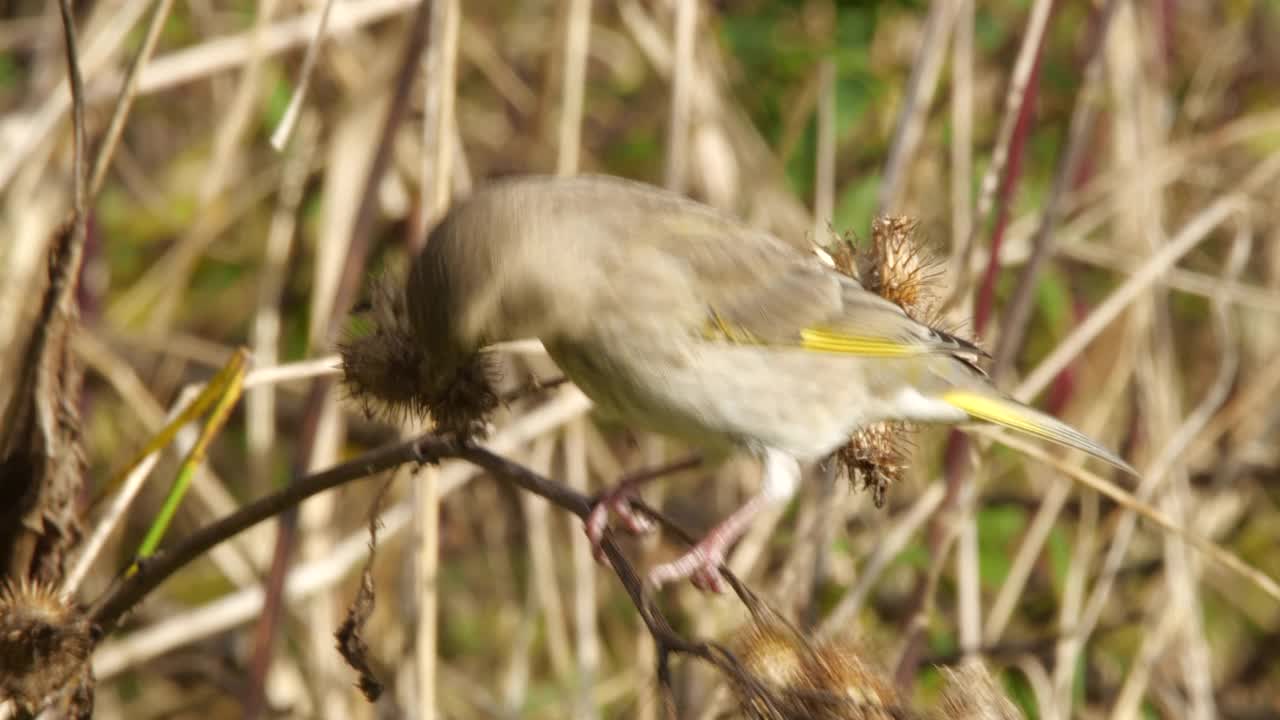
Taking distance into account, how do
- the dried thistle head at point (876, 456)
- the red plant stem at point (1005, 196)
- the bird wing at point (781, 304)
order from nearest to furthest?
1. the dried thistle head at point (876, 456)
2. the bird wing at point (781, 304)
3. the red plant stem at point (1005, 196)

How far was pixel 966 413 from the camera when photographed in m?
2.49

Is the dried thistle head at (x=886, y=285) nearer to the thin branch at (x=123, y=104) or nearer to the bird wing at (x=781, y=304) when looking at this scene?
the bird wing at (x=781, y=304)

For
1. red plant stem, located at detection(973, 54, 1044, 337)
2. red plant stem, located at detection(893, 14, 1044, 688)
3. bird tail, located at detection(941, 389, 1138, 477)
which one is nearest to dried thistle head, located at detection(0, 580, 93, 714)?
bird tail, located at detection(941, 389, 1138, 477)

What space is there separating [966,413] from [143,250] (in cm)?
253

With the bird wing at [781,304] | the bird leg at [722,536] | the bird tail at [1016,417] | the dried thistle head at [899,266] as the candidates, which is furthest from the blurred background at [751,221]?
the dried thistle head at [899,266]

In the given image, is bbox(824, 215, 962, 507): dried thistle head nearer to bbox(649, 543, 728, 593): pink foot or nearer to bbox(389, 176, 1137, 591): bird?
bbox(389, 176, 1137, 591): bird

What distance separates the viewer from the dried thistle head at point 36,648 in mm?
1680

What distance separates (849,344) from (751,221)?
1.31 meters

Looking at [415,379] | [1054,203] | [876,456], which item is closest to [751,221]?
[1054,203]

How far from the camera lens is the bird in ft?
7.02

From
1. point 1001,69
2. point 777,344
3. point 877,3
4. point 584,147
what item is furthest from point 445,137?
point 1001,69

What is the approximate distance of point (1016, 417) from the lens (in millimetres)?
2523

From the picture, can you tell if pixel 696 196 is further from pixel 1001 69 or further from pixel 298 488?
pixel 298 488

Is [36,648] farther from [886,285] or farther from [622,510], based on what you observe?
[886,285]
